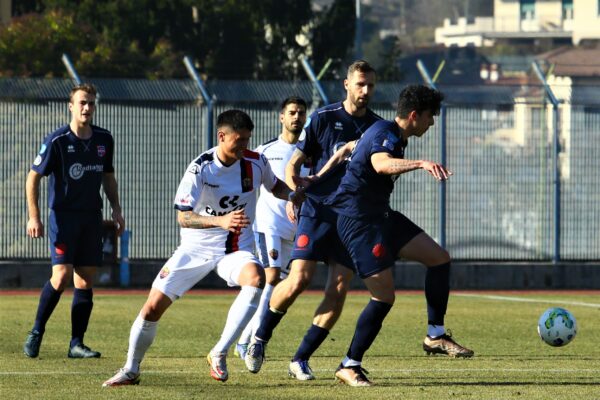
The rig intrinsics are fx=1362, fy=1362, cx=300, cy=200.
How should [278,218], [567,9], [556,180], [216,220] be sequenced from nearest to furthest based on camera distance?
[216,220] < [278,218] < [556,180] < [567,9]

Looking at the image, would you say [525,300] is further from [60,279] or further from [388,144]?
[388,144]

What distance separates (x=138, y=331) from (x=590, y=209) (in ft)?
51.1

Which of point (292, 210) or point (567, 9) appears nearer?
point (292, 210)

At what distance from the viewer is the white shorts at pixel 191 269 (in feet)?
30.5

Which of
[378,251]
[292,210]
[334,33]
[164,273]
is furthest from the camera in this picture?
[334,33]

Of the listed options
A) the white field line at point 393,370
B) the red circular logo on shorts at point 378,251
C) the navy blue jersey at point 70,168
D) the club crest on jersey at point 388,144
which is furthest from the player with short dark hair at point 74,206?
the club crest on jersey at point 388,144

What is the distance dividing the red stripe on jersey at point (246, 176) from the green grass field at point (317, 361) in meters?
1.38

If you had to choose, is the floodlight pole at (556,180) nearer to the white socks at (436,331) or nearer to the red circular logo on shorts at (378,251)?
the white socks at (436,331)

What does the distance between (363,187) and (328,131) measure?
1.22 meters

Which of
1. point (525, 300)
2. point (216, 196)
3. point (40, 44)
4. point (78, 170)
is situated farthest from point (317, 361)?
point (40, 44)

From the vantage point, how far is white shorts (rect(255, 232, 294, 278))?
12.0 metres

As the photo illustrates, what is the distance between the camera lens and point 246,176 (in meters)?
9.66

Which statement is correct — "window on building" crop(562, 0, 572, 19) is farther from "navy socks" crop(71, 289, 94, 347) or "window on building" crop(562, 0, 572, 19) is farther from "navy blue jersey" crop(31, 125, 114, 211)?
"navy socks" crop(71, 289, 94, 347)

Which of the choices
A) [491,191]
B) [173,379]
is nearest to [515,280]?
[491,191]
